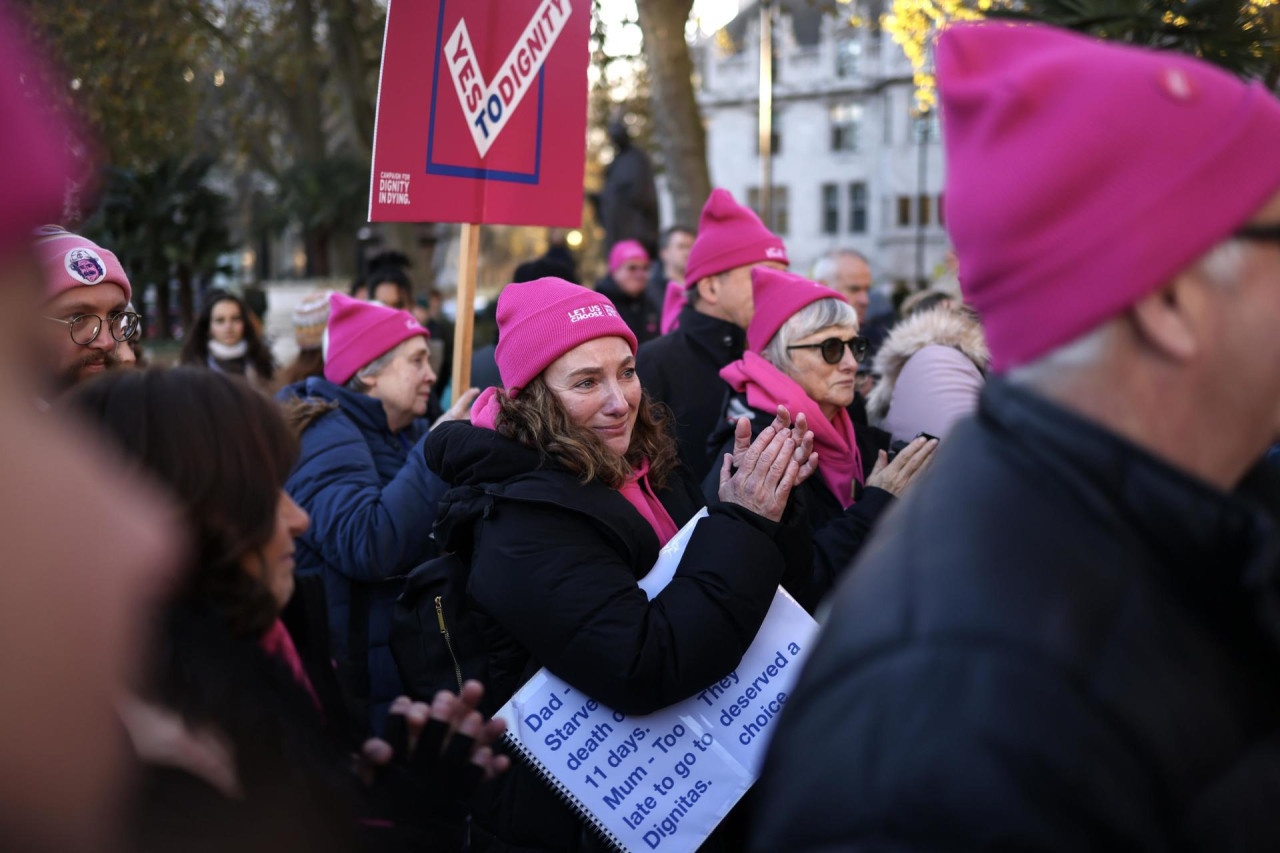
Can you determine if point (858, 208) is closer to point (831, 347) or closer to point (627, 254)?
point (627, 254)

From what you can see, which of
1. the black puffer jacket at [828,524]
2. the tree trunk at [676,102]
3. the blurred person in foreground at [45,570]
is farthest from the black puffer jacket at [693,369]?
the tree trunk at [676,102]

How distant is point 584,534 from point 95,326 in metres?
1.47

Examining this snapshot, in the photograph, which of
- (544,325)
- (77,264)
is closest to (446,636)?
(544,325)

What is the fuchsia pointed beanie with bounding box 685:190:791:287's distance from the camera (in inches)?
201

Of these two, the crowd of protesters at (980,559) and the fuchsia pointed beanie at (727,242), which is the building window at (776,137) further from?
the crowd of protesters at (980,559)

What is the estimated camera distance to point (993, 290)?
1218mm

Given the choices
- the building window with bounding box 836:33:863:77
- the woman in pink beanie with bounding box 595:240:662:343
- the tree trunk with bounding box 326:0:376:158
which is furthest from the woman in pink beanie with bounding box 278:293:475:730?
the building window with bounding box 836:33:863:77

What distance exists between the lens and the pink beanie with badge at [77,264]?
2971 millimetres

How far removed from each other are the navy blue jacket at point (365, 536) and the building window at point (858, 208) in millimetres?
58941

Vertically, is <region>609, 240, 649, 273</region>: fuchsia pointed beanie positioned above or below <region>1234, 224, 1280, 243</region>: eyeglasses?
above

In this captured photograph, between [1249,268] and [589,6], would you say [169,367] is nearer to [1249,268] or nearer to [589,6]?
[1249,268]

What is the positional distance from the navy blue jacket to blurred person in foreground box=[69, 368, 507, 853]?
1663mm

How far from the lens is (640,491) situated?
9.87 feet

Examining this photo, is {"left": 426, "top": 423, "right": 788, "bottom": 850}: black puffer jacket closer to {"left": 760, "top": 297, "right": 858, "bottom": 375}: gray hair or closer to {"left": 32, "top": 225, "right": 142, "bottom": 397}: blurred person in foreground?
{"left": 32, "top": 225, "right": 142, "bottom": 397}: blurred person in foreground
